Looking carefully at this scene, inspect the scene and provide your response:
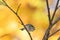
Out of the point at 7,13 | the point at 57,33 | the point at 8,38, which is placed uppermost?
the point at 7,13

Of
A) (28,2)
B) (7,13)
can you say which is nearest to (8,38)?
(7,13)

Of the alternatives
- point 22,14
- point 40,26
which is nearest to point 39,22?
point 40,26

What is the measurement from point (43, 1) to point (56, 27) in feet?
0.68

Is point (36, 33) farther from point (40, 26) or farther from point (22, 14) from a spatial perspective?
point (22, 14)

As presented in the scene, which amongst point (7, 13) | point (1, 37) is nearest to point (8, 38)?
point (1, 37)

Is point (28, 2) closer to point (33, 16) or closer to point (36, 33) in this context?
point (33, 16)

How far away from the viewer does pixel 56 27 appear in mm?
1306

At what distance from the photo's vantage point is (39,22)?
1.32 m

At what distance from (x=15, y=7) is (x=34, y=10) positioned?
0.45 feet

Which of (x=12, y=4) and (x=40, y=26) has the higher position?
(x=12, y=4)

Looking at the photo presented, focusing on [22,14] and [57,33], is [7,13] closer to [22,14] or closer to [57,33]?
[22,14]

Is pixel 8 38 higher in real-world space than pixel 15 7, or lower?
lower

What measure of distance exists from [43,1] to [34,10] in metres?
0.09

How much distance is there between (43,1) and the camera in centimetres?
134
